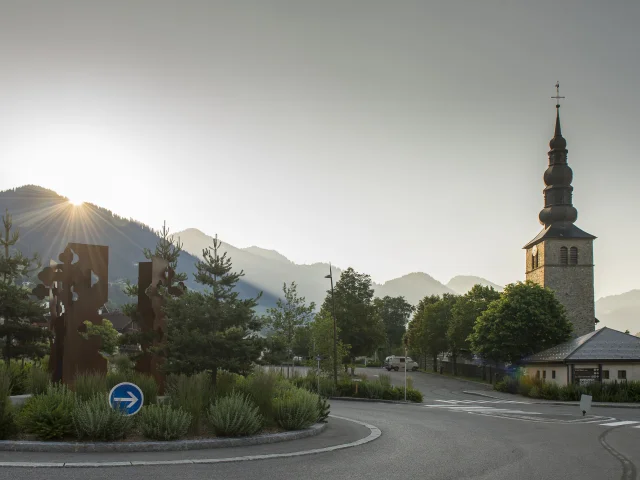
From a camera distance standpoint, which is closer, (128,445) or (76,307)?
(128,445)

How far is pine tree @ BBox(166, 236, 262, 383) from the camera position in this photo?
1775cm

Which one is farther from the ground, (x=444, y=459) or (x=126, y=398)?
(x=126, y=398)

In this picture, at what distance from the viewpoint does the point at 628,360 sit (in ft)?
140

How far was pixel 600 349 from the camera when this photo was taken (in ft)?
144

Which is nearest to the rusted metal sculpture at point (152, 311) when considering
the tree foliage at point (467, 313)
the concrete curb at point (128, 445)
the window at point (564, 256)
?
the concrete curb at point (128, 445)

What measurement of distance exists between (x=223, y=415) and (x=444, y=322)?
73.4m

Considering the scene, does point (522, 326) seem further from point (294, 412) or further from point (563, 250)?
point (294, 412)

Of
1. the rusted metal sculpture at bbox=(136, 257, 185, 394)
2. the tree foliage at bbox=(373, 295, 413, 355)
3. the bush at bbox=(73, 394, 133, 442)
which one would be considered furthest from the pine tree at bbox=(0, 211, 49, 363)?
the tree foliage at bbox=(373, 295, 413, 355)

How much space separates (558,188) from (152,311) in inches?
2678

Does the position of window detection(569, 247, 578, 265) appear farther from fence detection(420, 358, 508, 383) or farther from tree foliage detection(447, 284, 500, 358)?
fence detection(420, 358, 508, 383)

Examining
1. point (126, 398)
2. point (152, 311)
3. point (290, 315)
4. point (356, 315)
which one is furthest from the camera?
point (356, 315)

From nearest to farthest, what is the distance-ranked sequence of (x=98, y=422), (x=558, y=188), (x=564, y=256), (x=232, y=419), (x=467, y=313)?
(x=98, y=422) < (x=232, y=419) < (x=467, y=313) < (x=558, y=188) < (x=564, y=256)

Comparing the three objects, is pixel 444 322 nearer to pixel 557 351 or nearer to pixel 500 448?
pixel 557 351

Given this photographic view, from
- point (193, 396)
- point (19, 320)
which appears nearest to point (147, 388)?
point (193, 396)
